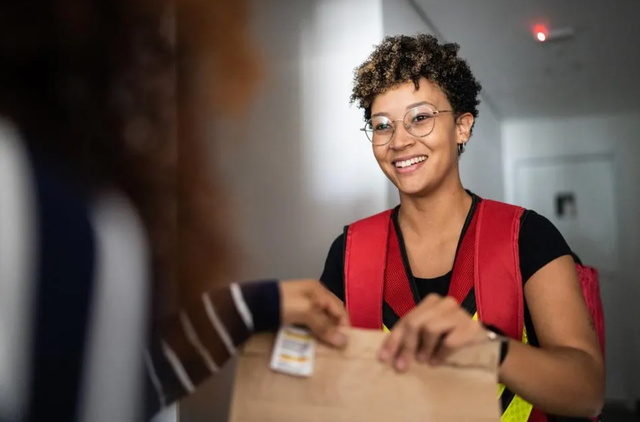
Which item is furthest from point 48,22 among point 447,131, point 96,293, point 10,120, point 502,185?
point 502,185

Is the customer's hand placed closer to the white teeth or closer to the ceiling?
the white teeth

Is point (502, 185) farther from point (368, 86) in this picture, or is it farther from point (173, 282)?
point (173, 282)

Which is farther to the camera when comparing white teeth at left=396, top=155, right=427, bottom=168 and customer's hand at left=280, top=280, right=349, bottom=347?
white teeth at left=396, top=155, right=427, bottom=168

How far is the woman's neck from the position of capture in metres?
0.78

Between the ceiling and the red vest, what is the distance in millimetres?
346

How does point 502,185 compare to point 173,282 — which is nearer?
point 173,282

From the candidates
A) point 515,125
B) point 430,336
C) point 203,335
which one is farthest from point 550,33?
point 203,335

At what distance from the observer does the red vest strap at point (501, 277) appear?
2.18ft

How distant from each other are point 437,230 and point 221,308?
0.39 m

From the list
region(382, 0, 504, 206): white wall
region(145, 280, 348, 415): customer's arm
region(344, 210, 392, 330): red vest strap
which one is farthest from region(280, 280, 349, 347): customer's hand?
region(382, 0, 504, 206): white wall

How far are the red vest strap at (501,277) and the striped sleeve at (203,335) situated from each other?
305mm

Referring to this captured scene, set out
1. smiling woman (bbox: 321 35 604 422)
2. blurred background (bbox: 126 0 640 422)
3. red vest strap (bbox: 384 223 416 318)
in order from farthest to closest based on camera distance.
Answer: blurred background (bbox: 126 0 640 422)
red vest strap (bbox: 384 223 416 318)
smiling woman (bbox: 321 35 604 422)

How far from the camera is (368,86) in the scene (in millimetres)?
786

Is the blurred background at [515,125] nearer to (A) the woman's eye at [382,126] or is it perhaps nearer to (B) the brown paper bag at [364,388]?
(A) the woman's eye at [382,126]
